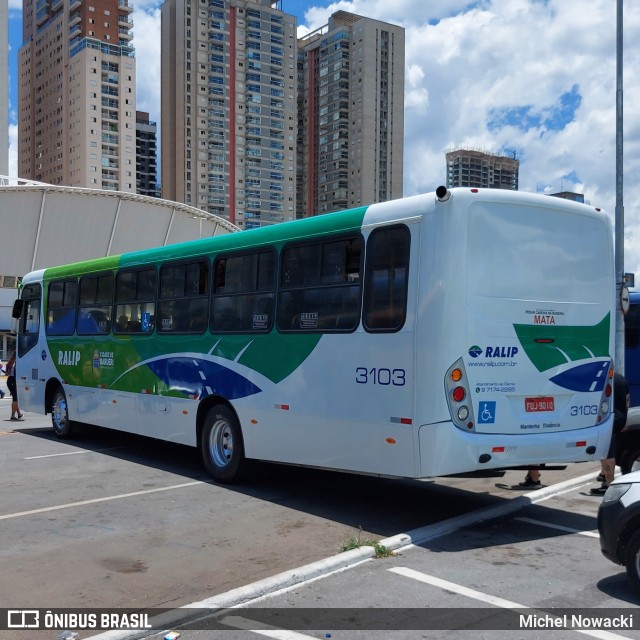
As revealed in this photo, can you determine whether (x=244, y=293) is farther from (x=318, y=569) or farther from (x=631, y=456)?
(x=631, y=456)

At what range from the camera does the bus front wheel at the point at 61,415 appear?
14078 millimetres

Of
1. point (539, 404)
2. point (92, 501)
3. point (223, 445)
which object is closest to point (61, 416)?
point (223, 445)

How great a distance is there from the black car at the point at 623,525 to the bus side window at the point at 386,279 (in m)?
2.60

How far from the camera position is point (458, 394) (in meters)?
7.13

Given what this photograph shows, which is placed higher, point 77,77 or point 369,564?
point 77,77

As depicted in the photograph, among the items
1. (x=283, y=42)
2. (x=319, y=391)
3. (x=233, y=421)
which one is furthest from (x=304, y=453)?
(x=283, y=42)

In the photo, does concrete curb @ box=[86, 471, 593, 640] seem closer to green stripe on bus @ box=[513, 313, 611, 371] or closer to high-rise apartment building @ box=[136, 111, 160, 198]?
A: green stripe on bus @ box=[513, 313, 611, 371]

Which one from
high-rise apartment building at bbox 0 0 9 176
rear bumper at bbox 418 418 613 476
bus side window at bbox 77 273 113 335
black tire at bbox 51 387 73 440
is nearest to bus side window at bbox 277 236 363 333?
rear bumper at bbox 418 418 613 476

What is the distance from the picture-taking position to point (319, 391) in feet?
27.6

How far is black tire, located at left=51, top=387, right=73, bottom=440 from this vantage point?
1408 cm

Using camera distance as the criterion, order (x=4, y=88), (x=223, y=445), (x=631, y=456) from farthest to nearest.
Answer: (x=4, y=88) → (x=223, y=445) → (x=631, y=456)

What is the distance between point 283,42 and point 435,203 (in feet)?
409

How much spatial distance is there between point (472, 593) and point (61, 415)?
10.5 metres

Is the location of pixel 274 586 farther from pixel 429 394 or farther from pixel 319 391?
pixel 319 391
